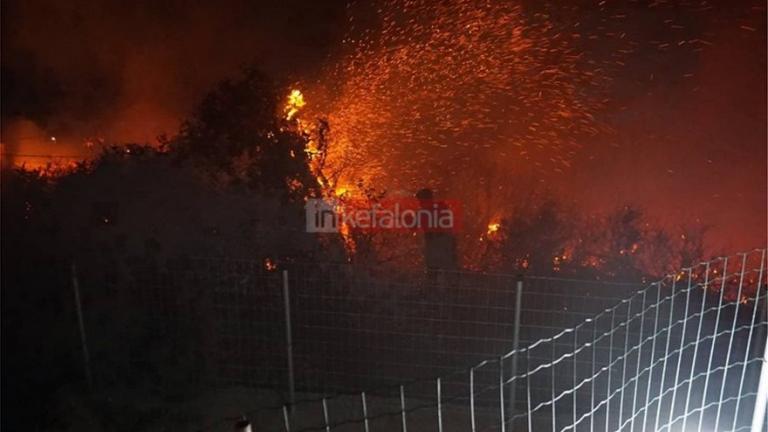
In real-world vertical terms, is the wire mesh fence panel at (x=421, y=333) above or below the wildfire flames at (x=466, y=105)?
below

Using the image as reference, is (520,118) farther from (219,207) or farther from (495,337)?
(219,207)

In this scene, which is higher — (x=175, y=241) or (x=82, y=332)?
(x=175, y=241)

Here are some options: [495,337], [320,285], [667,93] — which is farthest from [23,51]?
[667,93]

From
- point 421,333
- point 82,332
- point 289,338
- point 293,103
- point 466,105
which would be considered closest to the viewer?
point 289,338

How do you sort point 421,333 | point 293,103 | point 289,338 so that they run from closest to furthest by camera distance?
point 289,338 → point 421,333 → point 293,103

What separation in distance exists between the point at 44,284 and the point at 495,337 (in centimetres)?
389

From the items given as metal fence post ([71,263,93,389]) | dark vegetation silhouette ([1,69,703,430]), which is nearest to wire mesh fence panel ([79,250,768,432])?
dark vegetation silhouette ([1,69,703,430])

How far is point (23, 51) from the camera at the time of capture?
7117 mm

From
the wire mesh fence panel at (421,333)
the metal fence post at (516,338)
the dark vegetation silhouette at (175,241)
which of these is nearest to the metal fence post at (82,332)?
the dark vegetation silhouette at (175,241)

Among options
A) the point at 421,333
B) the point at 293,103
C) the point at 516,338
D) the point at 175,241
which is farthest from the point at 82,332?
the point at 516,338

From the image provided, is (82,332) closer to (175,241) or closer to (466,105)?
(175,241)

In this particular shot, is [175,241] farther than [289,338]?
Yes

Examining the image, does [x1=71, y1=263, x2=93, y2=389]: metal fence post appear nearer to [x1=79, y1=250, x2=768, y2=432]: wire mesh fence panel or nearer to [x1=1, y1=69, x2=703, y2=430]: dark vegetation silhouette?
[x1=1, y1=69, x2=703, y2=430]: dark vegetation silhouette

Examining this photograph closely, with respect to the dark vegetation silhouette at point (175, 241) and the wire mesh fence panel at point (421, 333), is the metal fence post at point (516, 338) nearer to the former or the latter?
the wire mesh fence panel at point (421, 333)
